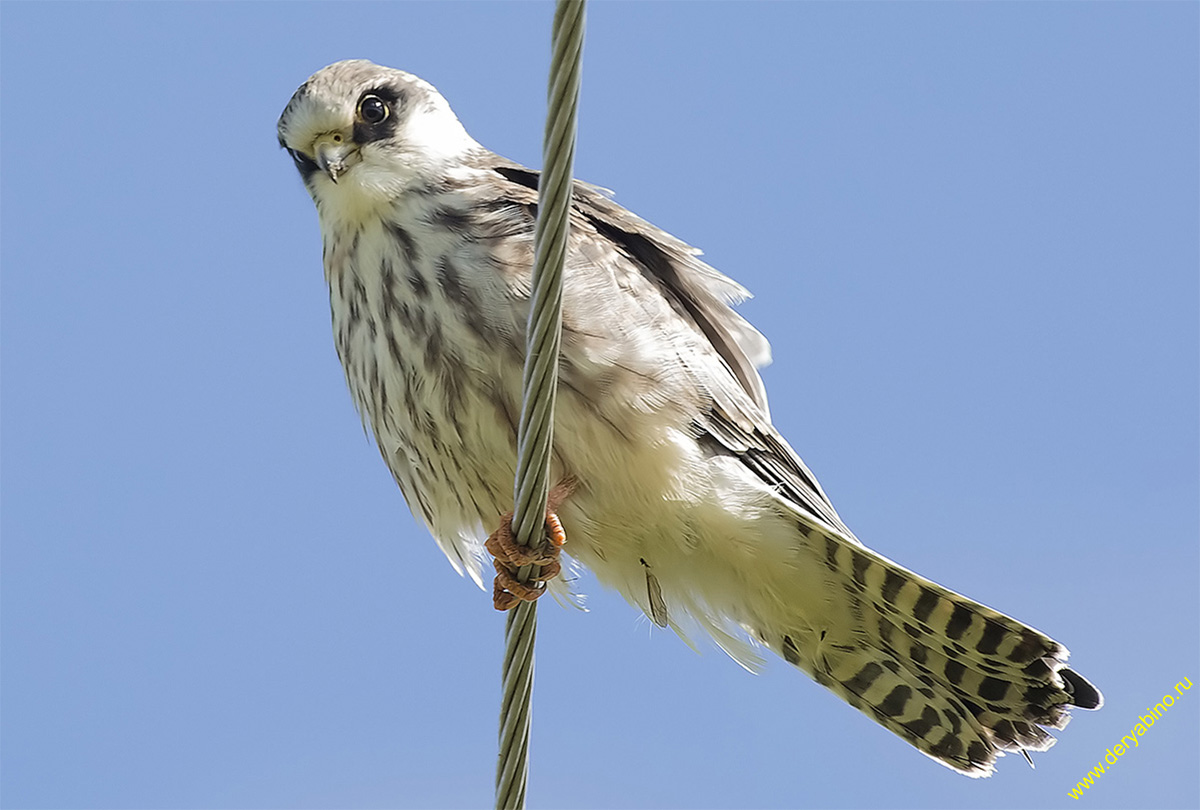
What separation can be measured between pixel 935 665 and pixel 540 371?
1.88 m

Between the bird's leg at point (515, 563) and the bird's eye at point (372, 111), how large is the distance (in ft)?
4.23

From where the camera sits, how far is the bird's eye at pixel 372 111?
3.92 m

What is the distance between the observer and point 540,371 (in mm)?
2248

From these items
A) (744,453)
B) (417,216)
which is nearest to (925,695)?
(744,453)

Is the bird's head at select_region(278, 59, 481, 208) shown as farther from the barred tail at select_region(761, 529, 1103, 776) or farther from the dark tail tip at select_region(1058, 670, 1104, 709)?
the dark tail tip at select_region(1058, 670, 1104, 709)

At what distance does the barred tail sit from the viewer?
11.3ft

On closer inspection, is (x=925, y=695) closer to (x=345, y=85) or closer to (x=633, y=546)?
(x=633, y=546)

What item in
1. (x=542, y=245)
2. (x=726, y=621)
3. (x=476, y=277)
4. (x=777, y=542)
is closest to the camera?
(x=542, y=245)

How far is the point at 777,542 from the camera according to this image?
12.0 ft

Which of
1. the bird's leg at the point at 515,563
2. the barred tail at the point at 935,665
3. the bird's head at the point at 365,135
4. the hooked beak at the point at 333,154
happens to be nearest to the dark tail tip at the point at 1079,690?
the barred tail at the point at 935,665

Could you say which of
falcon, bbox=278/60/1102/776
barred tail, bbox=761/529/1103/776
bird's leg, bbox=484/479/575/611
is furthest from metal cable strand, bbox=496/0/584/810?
barred tail, bbox=761/529/1103/776

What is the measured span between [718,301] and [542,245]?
73.1 inches

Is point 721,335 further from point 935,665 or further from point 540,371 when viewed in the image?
point 540,371

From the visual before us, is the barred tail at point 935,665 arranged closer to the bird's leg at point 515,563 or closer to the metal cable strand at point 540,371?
the bird's leg at point 515,563
